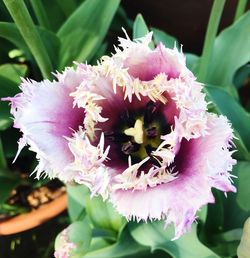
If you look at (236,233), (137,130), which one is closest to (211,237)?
(236,233)

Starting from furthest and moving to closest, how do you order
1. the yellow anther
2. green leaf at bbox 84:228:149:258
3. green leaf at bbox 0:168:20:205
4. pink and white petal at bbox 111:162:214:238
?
green leaf at bbox 0:168:20:205 → green leaf at bbox 84:228:149:258 → the yellow anther → pink and white petal at bbox 111:162:214:238

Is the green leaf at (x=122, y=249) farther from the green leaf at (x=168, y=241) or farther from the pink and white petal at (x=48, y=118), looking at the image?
the pink and white petal at (x=48, y=118)

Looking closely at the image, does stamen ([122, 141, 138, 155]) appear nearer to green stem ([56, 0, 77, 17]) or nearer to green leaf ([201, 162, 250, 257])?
green leaf ([201, 162, 250, 257])

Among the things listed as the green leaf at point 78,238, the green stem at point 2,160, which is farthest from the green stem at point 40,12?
the green leaf at point 78,238

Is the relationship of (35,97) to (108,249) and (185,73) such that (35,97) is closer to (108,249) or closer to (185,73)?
(185,73)

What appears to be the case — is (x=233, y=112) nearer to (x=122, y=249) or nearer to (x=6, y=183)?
(x=122, y=249)

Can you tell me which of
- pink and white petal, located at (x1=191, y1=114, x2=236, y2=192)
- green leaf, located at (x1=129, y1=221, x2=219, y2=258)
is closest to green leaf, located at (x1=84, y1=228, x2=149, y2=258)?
Answer: green leaf, located at (x1=129, y1=221, x2=219, y2=258)
